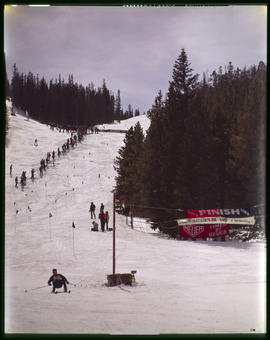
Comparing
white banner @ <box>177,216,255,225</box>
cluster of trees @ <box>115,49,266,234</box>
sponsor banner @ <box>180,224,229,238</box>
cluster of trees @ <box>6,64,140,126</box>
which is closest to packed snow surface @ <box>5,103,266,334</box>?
sponsor banner @ <box>180,224,229,238</box>

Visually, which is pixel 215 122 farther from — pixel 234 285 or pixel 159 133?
pixel 234 285

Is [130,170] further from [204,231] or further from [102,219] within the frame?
[204,231]

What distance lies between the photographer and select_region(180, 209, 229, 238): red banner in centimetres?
1883

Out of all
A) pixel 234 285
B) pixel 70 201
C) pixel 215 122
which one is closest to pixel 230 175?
pixel 215 122

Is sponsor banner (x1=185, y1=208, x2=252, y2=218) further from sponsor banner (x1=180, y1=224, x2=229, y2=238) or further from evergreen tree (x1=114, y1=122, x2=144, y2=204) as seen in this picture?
evergreen tree (x1=114, y1=122, x2=144, y2=204)

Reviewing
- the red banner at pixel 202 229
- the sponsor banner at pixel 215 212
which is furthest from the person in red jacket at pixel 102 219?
the sponsor banner at pixel 215 212

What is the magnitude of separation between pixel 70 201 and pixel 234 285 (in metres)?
21.2

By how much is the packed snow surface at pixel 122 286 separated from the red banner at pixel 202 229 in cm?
66

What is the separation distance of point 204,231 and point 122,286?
9.04m

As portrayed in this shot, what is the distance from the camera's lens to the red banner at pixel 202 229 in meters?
18.8

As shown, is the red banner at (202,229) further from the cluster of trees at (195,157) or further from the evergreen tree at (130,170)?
the evergreen tree at (130,170)

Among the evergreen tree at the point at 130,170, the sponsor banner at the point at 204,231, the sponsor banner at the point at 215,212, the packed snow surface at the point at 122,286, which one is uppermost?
the evergreen tree at the point at 130,170

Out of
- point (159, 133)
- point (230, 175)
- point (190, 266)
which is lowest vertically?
point (190, 266)

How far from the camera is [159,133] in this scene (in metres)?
25.4
